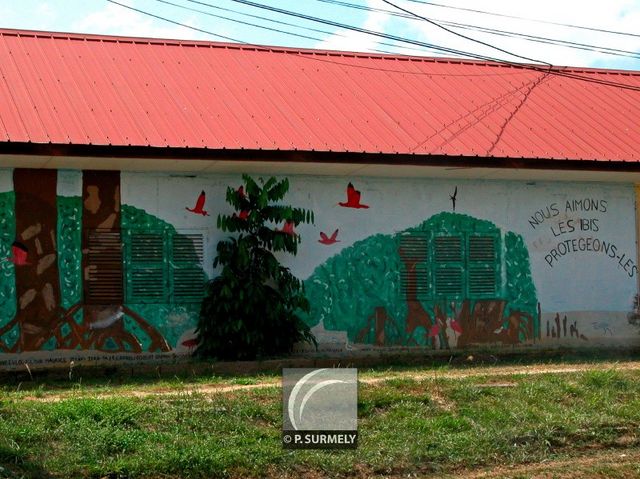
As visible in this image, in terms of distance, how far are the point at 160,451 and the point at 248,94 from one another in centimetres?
748

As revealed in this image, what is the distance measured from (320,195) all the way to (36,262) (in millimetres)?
3774

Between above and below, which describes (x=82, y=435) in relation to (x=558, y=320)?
below

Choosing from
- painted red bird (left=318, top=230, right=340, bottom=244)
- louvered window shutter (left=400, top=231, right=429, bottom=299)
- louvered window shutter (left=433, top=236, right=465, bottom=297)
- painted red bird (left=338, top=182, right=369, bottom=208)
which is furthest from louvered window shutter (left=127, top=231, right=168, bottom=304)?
louvered window shutter (left=433, top=236, right=465, bottom=297)

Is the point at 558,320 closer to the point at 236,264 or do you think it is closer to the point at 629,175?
the point at 629,175

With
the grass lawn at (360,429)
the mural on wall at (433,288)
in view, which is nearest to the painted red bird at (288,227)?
the mural on wall at (433,288)

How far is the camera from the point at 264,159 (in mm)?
13344

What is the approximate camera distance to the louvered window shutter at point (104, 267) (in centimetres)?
1327

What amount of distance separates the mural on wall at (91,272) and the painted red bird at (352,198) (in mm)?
2140

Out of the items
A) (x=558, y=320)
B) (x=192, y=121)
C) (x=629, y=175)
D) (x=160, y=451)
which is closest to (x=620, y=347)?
(x=558, y=320)

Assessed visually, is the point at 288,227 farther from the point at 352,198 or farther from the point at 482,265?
the point at 482,265

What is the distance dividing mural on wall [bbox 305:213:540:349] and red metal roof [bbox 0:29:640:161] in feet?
4.42

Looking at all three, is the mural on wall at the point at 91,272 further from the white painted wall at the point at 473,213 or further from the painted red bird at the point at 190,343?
the white painted wall at the point at 473,213

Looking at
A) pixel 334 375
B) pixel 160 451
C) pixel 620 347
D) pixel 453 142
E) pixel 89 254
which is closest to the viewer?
pixel 160 451

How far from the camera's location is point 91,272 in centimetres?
1327
